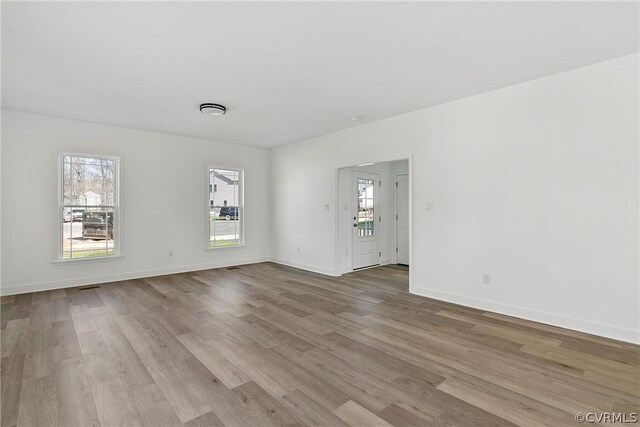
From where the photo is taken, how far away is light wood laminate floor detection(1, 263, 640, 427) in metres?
1.97

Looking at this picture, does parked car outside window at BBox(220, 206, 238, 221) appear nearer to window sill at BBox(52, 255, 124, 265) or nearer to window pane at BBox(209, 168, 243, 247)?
window pane at BBox(209, 168, 243, 247)

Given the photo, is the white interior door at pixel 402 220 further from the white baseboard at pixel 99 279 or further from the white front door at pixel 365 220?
the white baseboard at pixel 99 279

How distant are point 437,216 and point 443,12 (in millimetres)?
2721

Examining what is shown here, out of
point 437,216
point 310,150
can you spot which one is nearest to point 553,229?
point 437,216

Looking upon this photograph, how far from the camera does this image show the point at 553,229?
343 centimetres

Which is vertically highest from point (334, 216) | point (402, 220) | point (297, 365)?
point (334, 216)

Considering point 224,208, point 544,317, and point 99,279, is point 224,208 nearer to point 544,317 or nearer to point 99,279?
point 99,279

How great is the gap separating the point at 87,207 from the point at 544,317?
7.01 meters

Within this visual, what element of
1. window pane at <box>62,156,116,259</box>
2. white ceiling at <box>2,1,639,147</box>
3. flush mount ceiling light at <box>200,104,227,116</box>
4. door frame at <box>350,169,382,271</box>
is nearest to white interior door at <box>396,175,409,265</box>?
door frame at <box>350,169,382,271</box>

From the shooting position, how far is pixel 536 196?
11.6 ft

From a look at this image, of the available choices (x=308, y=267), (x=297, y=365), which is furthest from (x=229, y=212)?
(x=297, y=365)

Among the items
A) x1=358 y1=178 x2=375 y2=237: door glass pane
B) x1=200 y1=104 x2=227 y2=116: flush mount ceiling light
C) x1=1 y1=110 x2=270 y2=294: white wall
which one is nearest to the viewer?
x1=200 y1=104 x2=227 y2=116: flush mount ceiling light

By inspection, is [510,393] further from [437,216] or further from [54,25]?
[54,25]

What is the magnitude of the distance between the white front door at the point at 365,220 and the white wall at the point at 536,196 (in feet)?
4.89
